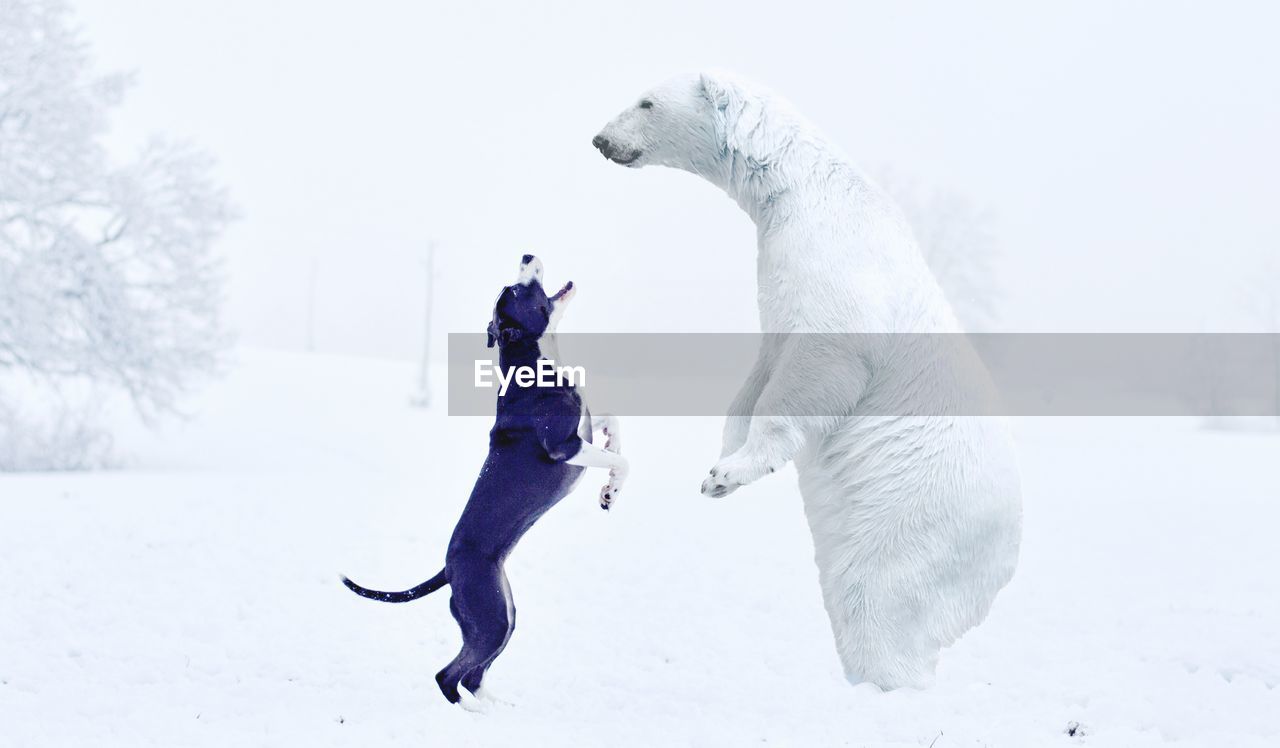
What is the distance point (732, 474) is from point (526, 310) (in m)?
0.76

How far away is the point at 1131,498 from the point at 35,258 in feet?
33.1

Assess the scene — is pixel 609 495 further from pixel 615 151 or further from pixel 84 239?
pixel 84 239

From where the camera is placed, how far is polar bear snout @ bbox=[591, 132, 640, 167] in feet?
10.7

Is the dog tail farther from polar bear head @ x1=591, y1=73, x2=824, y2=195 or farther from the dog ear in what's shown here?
polar bear head @ x1=591, y1=73, x2=824, y2=195

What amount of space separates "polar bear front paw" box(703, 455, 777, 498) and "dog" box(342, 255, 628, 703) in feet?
1.26

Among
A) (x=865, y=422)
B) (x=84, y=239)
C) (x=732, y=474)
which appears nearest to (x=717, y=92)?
(x=865, y=422)

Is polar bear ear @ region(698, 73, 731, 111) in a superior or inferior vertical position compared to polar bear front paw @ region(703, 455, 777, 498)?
superior

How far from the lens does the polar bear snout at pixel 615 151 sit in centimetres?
326

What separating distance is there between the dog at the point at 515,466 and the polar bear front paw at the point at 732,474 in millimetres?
384

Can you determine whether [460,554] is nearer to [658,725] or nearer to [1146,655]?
[658,725]

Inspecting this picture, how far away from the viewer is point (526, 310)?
9.99 feet

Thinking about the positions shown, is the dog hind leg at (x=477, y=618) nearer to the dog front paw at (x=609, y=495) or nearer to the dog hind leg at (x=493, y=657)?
the dog hind leg at (x=493, y=657)

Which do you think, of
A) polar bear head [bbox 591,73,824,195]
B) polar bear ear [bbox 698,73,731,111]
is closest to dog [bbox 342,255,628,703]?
polar bear head [bbox 591,73,824,195]

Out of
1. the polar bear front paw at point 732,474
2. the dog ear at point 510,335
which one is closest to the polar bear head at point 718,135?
the dog ear at point 510,335
